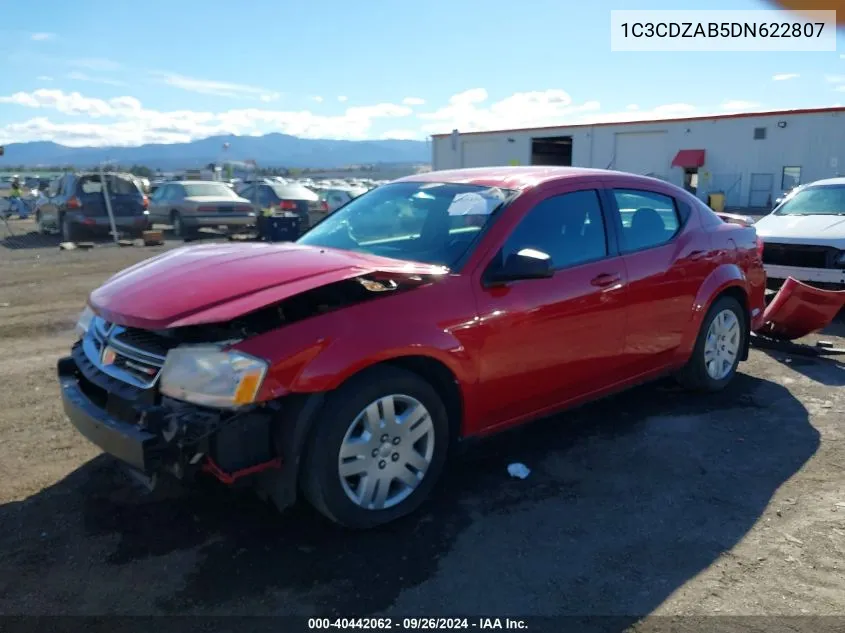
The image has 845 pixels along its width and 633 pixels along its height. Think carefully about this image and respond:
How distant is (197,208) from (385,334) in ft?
53.1

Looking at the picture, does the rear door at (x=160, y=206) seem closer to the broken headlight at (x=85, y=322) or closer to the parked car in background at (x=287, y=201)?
the parked car in background at (x=287, y=201)

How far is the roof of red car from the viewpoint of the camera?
4.07 meters

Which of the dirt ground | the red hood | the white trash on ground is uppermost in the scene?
the red hood

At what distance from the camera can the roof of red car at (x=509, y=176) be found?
13.4 ft

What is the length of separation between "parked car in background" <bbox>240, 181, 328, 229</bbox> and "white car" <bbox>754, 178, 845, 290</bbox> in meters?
12.9

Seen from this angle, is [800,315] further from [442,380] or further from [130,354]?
[130,354]

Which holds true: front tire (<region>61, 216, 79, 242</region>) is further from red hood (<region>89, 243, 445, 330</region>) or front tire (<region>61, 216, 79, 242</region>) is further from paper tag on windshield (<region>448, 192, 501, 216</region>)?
paper tag on windshield (<region>448, 192, 501, 216</region>)

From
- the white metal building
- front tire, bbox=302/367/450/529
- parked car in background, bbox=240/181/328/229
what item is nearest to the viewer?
front tire, bbox=302/367/450/529

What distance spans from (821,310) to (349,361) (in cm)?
537

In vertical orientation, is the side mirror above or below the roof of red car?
→ below

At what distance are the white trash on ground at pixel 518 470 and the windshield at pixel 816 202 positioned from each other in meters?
7.16

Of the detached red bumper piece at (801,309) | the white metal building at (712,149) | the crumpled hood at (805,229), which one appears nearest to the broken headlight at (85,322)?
the detached red bumper piece at (801,309)

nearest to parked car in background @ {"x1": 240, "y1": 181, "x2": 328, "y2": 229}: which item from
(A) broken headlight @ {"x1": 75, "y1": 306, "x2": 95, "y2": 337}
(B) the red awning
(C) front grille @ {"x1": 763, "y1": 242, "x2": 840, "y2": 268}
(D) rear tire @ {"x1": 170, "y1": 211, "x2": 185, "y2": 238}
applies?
(D) rear tire @ {"x1": 170, "y1": 211, "x2": 185, "y2": 238}

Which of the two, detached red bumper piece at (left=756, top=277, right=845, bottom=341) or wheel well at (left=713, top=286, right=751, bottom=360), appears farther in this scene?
detached red bumper piece at (left=756, top=277, right=845, bottom=341)
